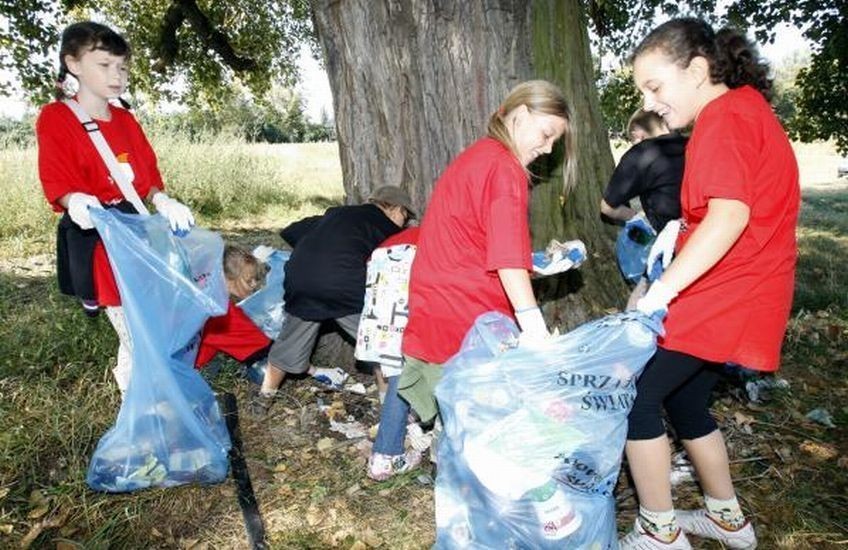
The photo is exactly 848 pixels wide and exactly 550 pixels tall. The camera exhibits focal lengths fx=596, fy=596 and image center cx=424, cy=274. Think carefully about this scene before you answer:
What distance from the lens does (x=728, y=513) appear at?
6.57ft

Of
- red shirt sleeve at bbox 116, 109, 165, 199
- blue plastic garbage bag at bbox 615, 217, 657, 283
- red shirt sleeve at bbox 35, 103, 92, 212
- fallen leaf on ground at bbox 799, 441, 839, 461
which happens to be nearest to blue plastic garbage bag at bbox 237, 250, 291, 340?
red shirt sleeve at bbox 116, 109, 165, 199

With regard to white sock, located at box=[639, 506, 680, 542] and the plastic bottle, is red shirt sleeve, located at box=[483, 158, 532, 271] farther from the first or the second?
white sock, located at box=[639, 506, 680, 542]

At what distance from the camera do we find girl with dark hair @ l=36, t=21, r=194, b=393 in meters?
2.29

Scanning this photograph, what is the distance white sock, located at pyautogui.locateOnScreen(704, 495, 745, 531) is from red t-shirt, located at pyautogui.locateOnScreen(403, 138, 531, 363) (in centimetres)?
95

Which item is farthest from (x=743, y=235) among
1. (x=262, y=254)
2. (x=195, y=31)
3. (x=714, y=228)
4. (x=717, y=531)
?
(x=195, y=31)

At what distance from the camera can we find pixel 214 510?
2.28 m

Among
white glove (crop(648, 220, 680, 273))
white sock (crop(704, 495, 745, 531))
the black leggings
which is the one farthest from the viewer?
white sock (crop(704, 495, 745, 531))

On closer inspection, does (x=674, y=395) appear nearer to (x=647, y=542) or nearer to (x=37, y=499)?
(x=647, y=542)

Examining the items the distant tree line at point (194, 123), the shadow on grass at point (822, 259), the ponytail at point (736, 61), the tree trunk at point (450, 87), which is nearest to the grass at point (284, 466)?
the shadow on grass at point (822, 259)

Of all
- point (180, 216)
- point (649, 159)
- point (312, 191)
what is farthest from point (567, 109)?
point (312, 191)

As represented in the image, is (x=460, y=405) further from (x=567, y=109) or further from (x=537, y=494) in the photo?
(x=567, y=109)

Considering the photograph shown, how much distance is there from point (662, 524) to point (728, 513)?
0.27 metres

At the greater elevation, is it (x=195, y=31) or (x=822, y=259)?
(x=195, y=31)

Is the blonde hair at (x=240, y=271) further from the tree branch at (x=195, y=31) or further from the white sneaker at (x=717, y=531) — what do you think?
the tree branch at (x=195, y=31)
